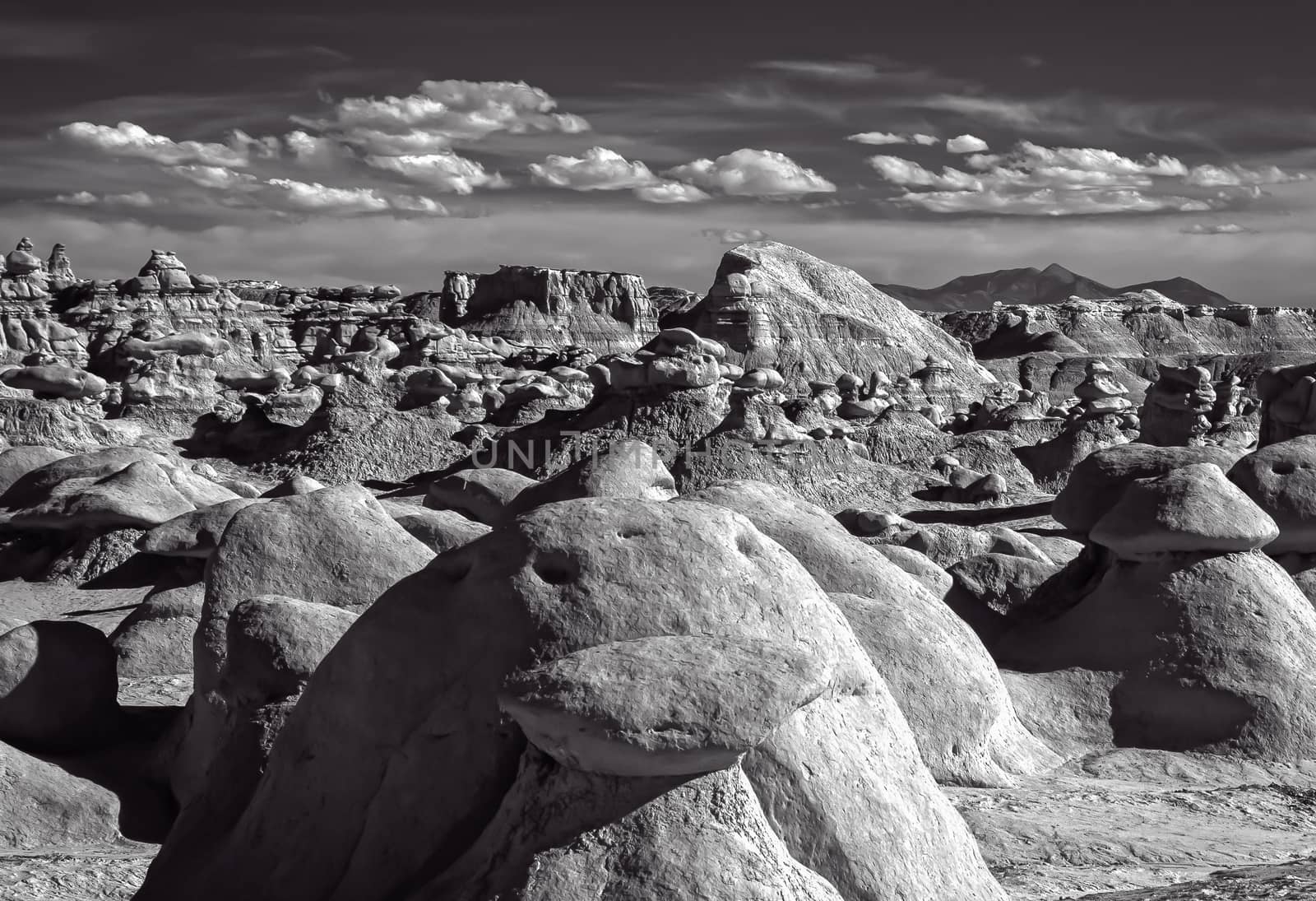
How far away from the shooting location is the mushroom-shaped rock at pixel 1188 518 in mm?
7191

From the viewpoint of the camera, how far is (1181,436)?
21.8 metres

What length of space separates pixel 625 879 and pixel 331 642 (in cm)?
198

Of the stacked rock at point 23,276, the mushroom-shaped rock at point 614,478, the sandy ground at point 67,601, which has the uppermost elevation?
the mushroom-shaped rock at point 614,478

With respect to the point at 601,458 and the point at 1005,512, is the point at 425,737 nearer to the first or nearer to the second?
the point at 601,458

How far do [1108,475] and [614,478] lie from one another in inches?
164

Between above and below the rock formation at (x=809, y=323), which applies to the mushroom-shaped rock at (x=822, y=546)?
above

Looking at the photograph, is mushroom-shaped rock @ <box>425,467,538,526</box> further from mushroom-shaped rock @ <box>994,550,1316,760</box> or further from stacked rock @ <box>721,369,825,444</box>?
mushroom-shaped rock @ <box>994,550,1316,760</box>

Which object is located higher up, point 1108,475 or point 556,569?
point 556,569

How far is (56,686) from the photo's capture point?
6156mm

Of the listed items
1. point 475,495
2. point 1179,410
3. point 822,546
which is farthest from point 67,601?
point 1179,410

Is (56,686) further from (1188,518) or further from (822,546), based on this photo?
(1188,518)

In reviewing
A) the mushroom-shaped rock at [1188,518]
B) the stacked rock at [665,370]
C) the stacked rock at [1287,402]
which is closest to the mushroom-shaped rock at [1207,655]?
the mushroom-shaped rock at [1188,518]

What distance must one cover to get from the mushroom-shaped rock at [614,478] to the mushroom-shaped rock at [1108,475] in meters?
3.37

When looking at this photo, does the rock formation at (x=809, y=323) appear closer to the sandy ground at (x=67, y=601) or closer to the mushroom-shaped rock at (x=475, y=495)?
the mushroom-shaped rock at (x=475, y=495)
